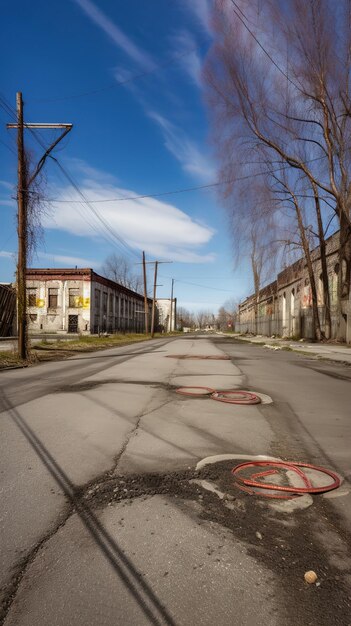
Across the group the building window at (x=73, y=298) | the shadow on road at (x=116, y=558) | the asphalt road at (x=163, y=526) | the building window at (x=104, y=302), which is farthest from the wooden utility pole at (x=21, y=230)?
the building window at (x=104, y=302)

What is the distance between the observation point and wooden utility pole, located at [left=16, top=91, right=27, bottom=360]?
47.1 feet

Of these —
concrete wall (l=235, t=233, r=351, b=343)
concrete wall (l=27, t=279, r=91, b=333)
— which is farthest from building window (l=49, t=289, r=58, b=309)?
concrete wall (l=235, t=233, r=351, b=343)

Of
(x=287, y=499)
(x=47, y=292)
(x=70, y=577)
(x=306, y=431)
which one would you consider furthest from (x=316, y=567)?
(x=47, y=292)

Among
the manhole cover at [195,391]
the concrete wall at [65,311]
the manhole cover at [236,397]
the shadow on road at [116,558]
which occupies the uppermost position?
the concrete wall at [65,311]

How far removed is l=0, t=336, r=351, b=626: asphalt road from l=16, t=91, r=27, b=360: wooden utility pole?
9528 mm

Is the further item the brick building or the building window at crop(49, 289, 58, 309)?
the building window at crop(49, 289, 58, 309)

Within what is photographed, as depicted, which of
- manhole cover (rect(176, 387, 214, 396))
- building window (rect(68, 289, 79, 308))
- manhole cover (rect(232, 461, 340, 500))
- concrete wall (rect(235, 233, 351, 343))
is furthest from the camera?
building window (rect(68, 289, 79, 308))

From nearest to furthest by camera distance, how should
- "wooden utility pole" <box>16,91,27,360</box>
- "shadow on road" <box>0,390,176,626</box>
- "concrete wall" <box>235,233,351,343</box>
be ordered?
"shadow on road" <box>0,390,176,626</box> → "wooden utility pole" <box>16,91,27,360</box> → "concrete wall" <box>235,233,351,343</box>

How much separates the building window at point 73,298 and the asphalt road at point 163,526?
4100 cm

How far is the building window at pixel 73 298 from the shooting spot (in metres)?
45.6

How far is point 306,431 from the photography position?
17.1 feet

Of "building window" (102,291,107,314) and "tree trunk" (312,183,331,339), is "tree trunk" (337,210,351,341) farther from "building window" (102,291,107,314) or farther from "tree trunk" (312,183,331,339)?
"building window" (102,291,107,314)

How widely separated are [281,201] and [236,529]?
82.6 ft

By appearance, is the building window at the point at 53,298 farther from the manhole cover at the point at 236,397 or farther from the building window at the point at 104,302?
the manhole cover at the point at 236,397
